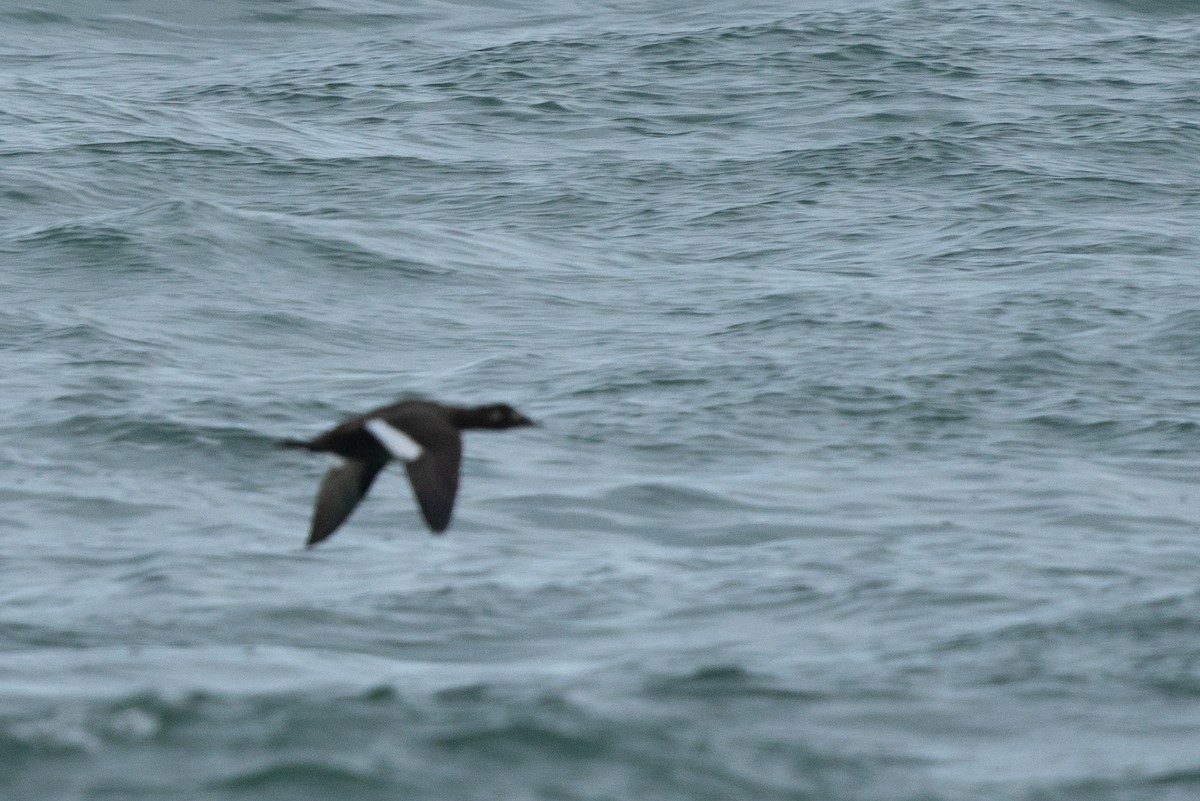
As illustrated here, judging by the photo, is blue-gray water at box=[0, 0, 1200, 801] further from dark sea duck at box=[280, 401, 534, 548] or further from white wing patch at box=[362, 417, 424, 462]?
white wing patch at box=[362, 417, 424, 462]

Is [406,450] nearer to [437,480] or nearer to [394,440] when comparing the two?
[394,440]

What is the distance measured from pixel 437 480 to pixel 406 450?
221mm

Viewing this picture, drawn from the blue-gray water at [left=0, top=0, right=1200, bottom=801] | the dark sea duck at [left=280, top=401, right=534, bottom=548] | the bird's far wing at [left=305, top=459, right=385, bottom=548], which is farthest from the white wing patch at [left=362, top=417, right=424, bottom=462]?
the blue-gray water at [left=0, top=0, right=1200, bottom=801]

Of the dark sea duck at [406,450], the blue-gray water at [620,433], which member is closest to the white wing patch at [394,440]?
the dark sea duck at [406,450]

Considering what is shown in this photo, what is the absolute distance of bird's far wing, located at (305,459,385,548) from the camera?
7.28m

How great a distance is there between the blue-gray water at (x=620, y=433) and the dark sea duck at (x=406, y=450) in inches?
26.4

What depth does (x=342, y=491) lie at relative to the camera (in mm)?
7355

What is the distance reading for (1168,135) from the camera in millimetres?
18453

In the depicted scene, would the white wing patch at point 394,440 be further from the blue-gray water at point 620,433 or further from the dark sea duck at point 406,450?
the blue-gray water at point 620,433

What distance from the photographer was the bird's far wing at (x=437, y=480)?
6301 millimetres

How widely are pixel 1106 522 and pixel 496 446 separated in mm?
3265

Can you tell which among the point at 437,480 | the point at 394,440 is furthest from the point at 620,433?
the point at 437,480

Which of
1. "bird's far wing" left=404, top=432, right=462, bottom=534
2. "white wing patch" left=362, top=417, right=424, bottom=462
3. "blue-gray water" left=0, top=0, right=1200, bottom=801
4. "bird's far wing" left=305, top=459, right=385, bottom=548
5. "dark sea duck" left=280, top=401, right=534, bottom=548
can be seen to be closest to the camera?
"bird's far wing" left=404, top=432, right=462, bottom=534

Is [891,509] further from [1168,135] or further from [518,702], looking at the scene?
[1168,135]
